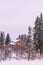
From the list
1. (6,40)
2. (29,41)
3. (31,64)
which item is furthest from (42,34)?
(6,40)

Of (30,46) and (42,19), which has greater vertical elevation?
(42,19)

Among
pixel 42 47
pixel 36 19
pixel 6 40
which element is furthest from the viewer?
pixel 6 40

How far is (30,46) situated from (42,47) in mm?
9036

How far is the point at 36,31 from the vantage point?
4569 cm

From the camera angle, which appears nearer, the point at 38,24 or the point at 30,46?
the point at 30,46

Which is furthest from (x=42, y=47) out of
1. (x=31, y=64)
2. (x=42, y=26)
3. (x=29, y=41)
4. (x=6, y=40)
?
(x=6, y=40)

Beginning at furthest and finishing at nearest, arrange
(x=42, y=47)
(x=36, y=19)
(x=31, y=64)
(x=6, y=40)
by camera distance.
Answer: (x=6, y=40), (x=36, y=19), (x=42, y=47), (x=31, y=64)

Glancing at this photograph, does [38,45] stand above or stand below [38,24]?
below

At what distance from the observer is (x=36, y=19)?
4722 centimetres

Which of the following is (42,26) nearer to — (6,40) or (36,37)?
(36,37)

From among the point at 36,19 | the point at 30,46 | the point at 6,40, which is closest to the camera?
the point at 30,46

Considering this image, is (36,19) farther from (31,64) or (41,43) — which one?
(31,64)

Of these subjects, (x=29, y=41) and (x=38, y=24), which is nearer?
(x=29, y=41)

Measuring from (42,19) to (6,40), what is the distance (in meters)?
52.7
